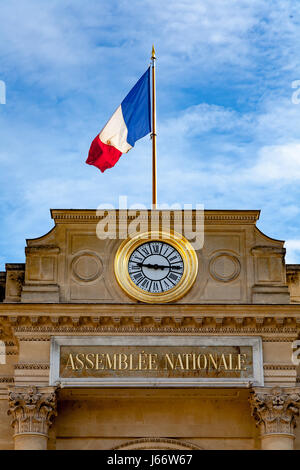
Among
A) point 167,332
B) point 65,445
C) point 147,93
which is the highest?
point 147,93

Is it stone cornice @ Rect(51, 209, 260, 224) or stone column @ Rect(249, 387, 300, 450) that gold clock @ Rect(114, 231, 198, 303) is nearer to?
stone cornice @ Rect(51, 209, 260, 224)

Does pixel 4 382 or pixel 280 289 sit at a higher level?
pixel 280 289

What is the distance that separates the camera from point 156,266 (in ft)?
117

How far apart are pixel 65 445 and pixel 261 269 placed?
7161 mm

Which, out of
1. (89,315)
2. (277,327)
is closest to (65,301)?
(89,315)

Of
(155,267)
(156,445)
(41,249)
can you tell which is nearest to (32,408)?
(156,445)

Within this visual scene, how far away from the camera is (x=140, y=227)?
119 feet

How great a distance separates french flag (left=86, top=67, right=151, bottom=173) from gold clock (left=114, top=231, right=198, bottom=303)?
128 inches

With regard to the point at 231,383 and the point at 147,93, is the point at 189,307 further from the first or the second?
the point at 147,93

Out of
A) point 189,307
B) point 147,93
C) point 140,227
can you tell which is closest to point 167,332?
point 189,307

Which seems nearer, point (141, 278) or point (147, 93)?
point (141, 278)

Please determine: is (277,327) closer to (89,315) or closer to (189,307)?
(189,307)

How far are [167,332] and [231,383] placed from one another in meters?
2.23

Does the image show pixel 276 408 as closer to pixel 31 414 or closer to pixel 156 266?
pixel 156 266
